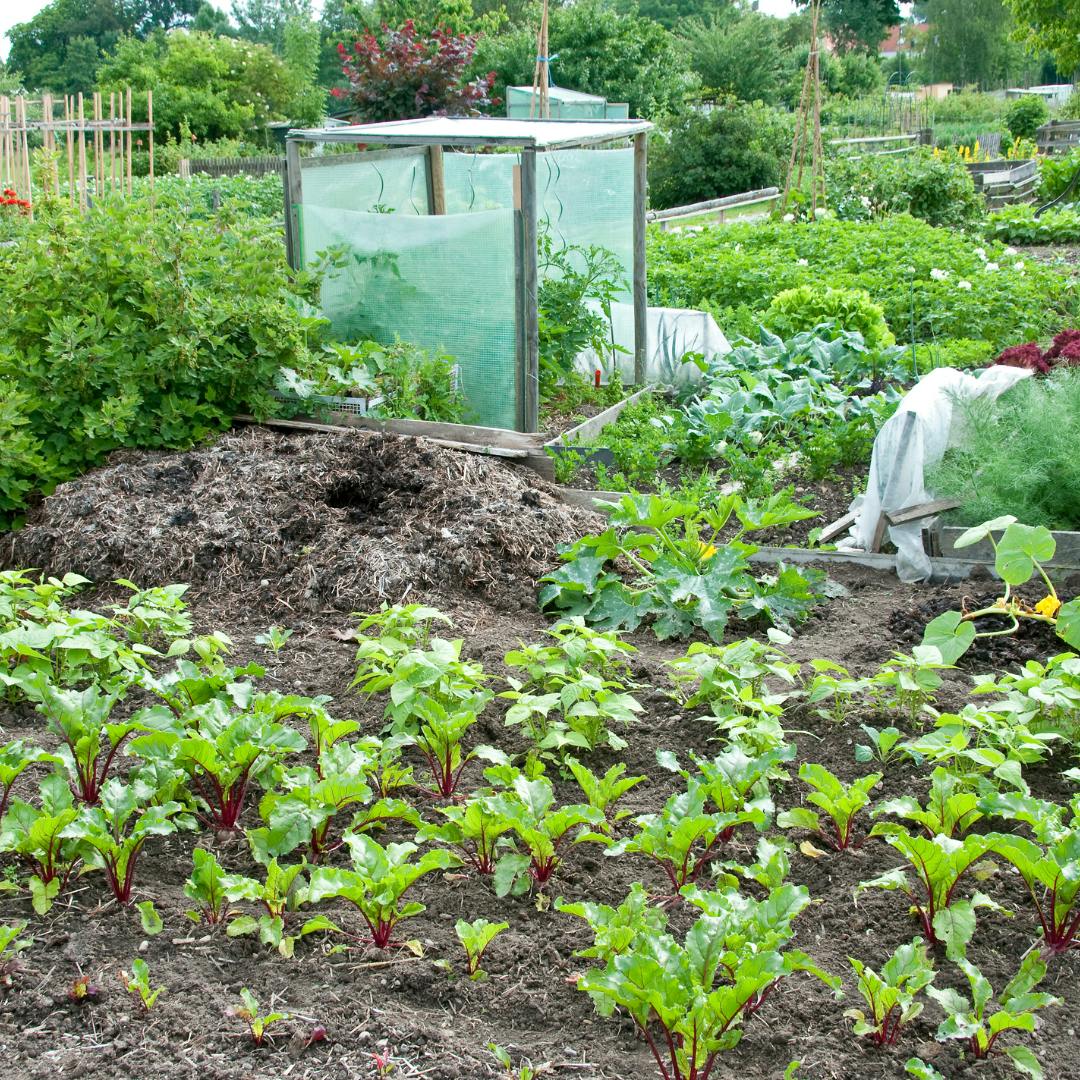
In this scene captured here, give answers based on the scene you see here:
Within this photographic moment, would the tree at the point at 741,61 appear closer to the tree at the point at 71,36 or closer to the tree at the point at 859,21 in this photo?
the tree at the point at 859,21

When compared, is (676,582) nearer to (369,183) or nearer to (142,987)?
(142,987)

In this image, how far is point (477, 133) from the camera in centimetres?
664

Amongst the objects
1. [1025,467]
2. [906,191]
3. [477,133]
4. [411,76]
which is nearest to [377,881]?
[1025,467]

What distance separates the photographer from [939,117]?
4144 centimetres

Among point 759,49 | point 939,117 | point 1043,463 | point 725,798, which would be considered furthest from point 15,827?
point 939,117

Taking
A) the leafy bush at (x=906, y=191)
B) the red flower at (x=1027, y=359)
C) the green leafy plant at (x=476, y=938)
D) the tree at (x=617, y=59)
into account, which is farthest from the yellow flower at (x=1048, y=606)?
the tree at (x=617, y=59)

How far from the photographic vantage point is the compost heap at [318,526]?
4895mm

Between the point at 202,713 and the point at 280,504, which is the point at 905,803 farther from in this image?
the point at 280,504

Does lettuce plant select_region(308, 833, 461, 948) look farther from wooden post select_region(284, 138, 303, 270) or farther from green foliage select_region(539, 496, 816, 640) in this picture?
wooden post select_region(284, 138, 303, 270)

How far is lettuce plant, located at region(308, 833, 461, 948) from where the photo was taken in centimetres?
262

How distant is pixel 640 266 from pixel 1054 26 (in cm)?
1996

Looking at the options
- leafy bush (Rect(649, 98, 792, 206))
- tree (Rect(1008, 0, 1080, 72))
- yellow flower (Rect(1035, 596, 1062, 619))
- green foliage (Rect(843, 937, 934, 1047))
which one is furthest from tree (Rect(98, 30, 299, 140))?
green foliage (Rect(843, 937, 934, 1047))

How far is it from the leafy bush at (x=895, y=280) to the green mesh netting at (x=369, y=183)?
245 centimetres

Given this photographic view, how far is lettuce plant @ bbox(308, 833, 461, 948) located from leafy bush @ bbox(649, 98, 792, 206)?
21.8 m
